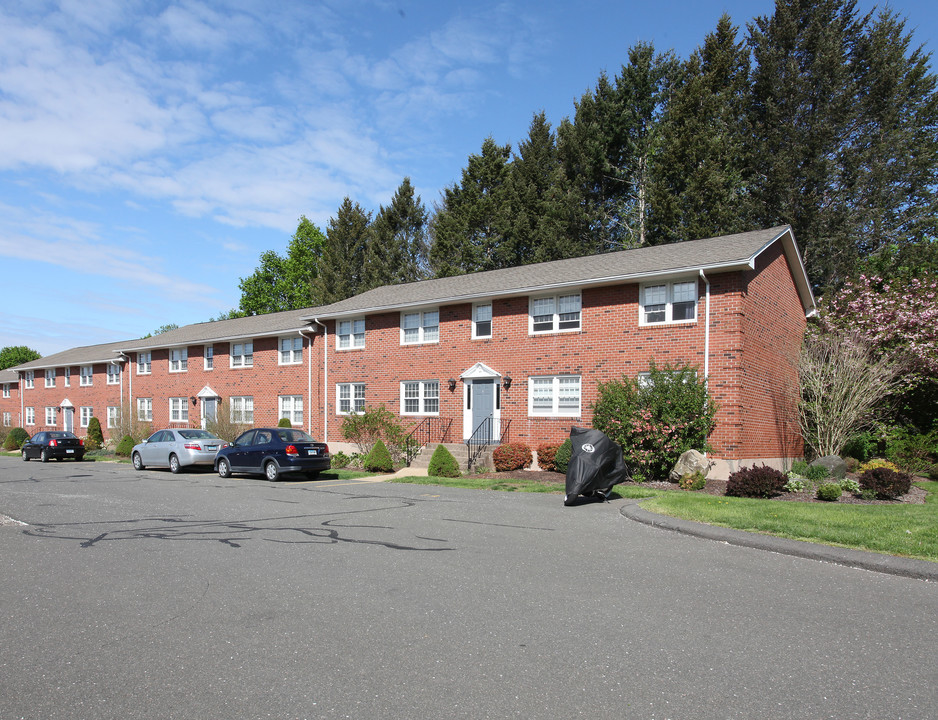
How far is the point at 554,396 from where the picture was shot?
21359mm

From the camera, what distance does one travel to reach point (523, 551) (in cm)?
864

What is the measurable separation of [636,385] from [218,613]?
14796mm

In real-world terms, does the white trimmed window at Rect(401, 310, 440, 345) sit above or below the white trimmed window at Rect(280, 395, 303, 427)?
above

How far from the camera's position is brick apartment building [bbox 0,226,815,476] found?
60.6 feet

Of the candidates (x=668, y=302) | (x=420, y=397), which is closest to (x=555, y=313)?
(x=668, y=302)

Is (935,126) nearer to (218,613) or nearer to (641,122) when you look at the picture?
(641,122)

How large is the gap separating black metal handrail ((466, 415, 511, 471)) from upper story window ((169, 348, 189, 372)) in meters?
20.1

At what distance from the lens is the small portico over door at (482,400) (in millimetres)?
22688

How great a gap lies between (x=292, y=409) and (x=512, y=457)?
43.9ft

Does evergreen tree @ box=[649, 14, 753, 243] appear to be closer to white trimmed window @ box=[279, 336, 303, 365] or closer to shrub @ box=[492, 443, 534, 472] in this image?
shrub @ box=[492, 443, 534, 472]

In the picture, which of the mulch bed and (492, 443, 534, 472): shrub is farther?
(492, 443, 534, 472): shrub

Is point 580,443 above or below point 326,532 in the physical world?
above

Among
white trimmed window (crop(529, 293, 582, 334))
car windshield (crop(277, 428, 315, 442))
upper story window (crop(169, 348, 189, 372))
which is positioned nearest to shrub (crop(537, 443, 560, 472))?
white trimmed window (crop(529, 293, 582, 334))

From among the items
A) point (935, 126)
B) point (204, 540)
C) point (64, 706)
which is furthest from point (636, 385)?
point (935, 126)
